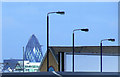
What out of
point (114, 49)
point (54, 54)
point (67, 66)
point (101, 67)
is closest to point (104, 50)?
point (114, 49)

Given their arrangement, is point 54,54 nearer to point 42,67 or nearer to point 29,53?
point 42,67

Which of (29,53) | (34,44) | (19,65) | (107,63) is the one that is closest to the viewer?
(107,63)

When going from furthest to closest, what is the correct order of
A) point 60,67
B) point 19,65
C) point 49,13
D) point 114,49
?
point 19,65
point 114,49
point 60,67
point 49,13

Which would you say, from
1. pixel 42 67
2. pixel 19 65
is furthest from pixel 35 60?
pixel 42 67

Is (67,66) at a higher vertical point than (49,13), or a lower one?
lower

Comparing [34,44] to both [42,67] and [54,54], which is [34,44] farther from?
[54,54]

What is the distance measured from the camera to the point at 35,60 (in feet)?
521

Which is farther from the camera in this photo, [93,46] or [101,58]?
[93,46]

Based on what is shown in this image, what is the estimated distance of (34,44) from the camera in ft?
554

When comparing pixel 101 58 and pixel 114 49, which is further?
pixel 114 49

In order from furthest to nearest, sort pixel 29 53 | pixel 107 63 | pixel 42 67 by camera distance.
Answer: pixel 29 53 < pixel 42 67 < pixel 107 63

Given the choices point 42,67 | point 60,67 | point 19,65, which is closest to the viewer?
point 60,67

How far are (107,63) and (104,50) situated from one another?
1422cm

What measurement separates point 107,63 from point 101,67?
2035mm
